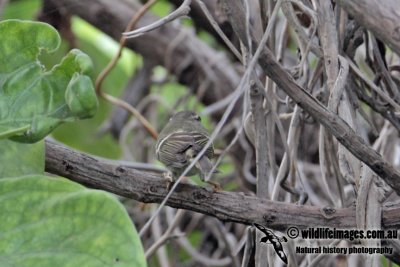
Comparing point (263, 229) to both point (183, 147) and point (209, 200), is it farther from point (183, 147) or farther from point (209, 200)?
point (183, 147)

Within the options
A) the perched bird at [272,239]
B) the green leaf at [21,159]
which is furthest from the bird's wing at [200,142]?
the green leaf at [21,159]

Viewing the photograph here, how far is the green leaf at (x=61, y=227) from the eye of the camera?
2.99ft

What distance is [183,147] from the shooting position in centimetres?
152

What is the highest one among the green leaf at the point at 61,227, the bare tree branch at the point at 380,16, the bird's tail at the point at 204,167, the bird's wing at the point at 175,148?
the bare tree branch at the point at 380,16

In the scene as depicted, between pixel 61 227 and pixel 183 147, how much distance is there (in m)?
0.57

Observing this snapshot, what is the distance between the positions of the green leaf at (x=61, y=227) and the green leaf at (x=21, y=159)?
8 cm

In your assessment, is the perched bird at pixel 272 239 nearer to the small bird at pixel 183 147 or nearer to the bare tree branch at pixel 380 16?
the small bird at pixel 183 147

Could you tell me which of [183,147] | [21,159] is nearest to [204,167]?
[183,147]

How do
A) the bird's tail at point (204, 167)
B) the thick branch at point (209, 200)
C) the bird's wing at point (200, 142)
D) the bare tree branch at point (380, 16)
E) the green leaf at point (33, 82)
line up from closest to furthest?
1. the bare tree branch at point (380, 16)
2. the green leaf at point (33, 82)
3. the thick branch at point (209, 200)
4. the bird's tail at point (204, 167)
5. the bird's wing at point (200, 142)

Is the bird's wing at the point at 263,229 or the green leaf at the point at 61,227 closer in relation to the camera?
the green leaf at the point at 61,227

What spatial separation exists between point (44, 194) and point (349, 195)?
37.7 inches

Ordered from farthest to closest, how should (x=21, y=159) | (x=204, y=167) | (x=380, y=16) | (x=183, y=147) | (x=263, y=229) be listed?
(x=183, y=147), (x=204, y=167), (x=263, y=229), (x=21, y=159), (x=380, y=16)

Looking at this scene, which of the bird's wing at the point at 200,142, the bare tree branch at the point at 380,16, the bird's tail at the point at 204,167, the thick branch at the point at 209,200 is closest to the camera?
the bare tree branch at the point at 380,16

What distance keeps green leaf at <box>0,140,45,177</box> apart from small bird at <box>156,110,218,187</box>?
1.07 ft
